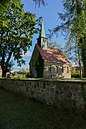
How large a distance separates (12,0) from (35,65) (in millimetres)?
33662

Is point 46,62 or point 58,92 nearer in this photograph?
point 58,92

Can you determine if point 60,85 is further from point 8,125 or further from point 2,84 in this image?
point 2,84

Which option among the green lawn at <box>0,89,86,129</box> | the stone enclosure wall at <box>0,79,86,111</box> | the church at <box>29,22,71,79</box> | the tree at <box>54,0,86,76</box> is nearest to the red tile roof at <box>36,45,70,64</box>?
the church at <box>29,22,71,79</box>

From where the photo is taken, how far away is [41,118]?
24.6 ft

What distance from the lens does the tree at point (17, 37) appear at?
32.6m

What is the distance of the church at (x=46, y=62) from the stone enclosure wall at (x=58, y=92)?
3135 cm

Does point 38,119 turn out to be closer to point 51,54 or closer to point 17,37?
point 17,37

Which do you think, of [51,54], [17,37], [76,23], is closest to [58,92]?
[76,23]

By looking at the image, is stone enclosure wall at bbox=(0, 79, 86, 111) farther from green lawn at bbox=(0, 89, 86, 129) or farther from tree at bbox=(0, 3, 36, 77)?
tree at bbox=(0, 3, 36, 77)

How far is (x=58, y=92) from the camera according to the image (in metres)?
9.05

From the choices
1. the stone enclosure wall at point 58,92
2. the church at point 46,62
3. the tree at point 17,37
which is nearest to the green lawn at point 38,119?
the stone enclosure wall at point 58,92

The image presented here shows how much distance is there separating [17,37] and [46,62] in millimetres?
13083

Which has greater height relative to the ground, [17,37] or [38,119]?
[17,37]

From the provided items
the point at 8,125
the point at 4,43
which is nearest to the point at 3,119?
the point at 8,125
